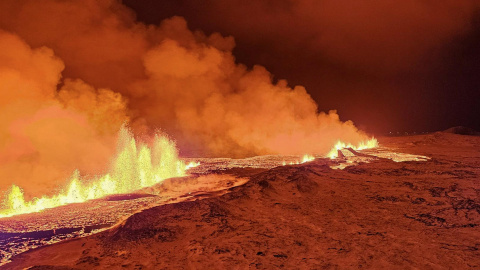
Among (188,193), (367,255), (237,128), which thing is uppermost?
(237,128)

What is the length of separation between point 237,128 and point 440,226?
3081cm

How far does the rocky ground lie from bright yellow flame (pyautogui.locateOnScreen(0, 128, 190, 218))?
18.4ft

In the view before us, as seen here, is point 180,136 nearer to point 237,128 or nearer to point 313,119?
point 237,128

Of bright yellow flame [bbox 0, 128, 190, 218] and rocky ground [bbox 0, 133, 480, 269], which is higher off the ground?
bright yellow flame [bbox 0, 128, 190, 218]

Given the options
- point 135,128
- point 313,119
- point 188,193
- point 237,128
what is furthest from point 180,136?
point 188,193

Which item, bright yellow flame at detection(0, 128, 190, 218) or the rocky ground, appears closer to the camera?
the rocky ground

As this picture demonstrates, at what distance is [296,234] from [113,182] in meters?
11.9

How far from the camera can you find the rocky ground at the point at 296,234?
225 inches

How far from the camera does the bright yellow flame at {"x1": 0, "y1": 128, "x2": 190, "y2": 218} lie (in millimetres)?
11711

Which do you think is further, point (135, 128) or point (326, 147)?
point (135, 128)

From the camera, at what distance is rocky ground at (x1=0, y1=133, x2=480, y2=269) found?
572cm

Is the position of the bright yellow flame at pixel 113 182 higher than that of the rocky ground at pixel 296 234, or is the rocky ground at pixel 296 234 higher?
the bright yellow flame at pixel 113 182

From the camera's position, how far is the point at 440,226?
287 inches

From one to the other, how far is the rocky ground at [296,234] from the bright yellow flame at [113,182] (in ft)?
18.4
